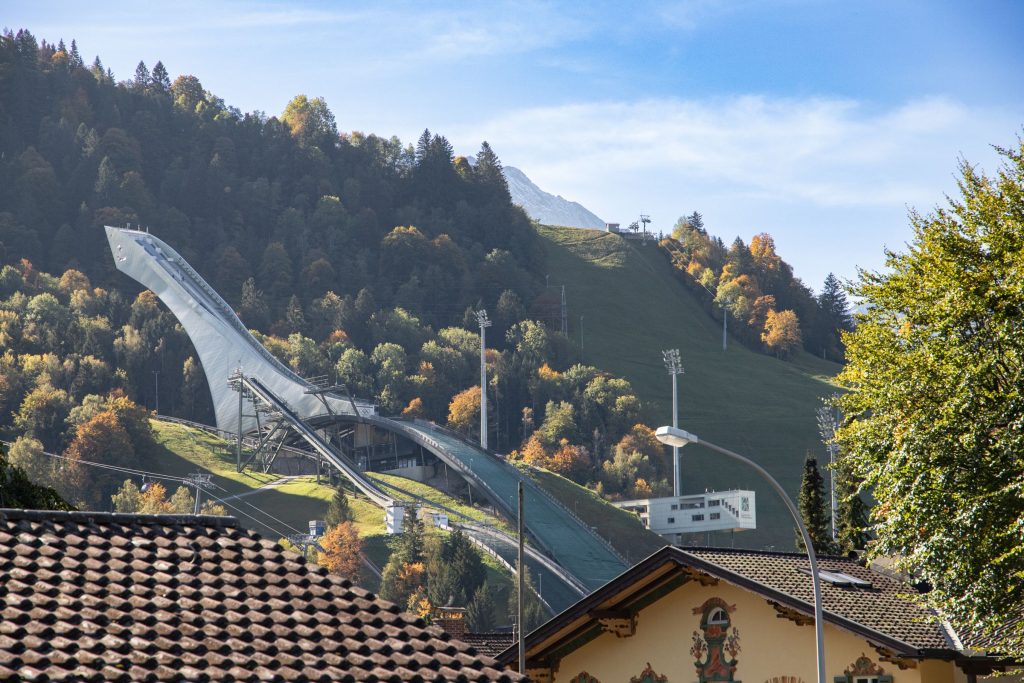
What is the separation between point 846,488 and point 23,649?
45850 millimetres

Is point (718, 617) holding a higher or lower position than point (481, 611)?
higher

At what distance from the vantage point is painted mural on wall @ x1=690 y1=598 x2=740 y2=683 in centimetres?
3134

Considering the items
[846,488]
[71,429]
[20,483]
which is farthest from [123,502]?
[20,483]

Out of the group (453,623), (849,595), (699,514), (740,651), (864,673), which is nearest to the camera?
(864,673)

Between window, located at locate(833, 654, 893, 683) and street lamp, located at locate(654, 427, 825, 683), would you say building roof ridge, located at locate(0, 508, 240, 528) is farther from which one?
window, located at locate(833, 654, 893, 683)

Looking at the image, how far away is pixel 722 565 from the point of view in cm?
3109

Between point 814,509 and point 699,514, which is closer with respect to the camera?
point 814,509

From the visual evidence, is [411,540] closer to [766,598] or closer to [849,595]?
[849,595]

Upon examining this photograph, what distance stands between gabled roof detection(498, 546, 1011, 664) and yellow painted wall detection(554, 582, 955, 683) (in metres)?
0.35

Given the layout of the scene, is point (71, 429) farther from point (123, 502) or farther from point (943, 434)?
point (943, 434)

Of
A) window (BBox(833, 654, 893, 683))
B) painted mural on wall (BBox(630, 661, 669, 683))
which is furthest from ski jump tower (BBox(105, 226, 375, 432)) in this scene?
window (BBox(833, 654, 893, 683))

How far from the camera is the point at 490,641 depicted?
4562 cm

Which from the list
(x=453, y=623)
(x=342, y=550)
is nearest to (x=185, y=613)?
(x=453, y=623)

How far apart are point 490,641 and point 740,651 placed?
15442mm
